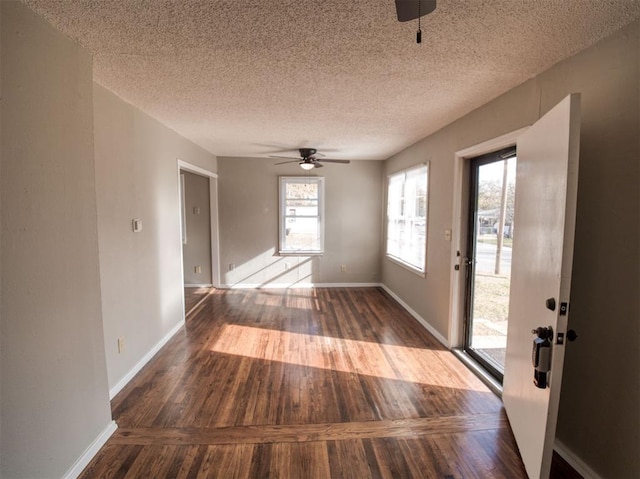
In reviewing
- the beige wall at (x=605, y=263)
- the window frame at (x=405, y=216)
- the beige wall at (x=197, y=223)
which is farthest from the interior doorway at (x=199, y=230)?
the beige wall at (x=605, y=263)

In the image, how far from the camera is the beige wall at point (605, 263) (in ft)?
4.67

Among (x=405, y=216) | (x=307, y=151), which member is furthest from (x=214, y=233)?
(x=405, y=216)

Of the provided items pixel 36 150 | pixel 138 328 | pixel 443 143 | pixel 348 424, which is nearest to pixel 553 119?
pixel 443 143

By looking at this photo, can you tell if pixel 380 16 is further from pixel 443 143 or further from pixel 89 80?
pixel 443 143

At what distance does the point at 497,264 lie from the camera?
107 inches

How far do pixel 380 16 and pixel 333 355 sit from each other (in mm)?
2714

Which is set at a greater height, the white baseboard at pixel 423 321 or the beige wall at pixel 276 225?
the beige wall at pixel 276 225

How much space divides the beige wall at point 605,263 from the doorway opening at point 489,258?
2.48 feet

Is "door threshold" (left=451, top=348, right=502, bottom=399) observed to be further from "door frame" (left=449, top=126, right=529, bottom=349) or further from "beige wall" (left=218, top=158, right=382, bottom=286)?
"beige wall" (left=218, top=158, right=382, bottom=286)

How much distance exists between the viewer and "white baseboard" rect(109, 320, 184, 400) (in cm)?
234

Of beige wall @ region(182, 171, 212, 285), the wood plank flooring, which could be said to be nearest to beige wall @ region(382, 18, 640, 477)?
the wood plank flooring

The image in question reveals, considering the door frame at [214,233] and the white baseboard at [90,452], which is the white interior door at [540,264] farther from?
the door frame at [214,233]

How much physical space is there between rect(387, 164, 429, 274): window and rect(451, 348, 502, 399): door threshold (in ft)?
3.62

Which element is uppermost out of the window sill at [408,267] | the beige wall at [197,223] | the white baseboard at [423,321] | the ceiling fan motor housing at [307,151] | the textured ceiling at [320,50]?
the textured ceiling at [320,50]
